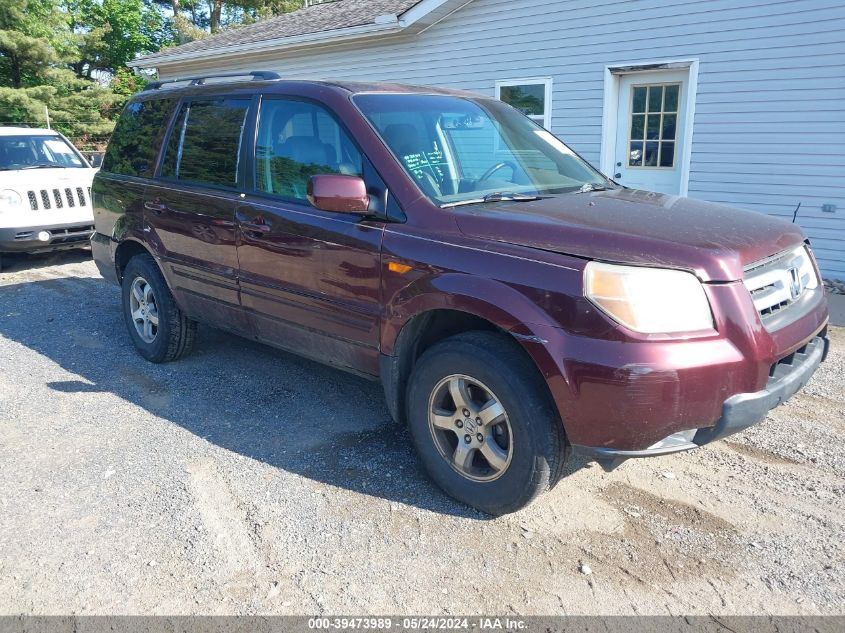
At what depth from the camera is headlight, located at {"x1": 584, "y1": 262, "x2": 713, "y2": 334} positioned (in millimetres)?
2713

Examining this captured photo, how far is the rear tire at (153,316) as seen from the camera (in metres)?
5.15

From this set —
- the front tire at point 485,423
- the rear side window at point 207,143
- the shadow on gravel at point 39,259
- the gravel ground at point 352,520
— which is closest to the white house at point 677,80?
the gravel ground at point 352,520

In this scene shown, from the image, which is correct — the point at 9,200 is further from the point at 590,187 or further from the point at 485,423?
the point at 485,423

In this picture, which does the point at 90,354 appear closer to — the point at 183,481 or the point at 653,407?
the point at 183,481

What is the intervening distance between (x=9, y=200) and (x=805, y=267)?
9.00 metres

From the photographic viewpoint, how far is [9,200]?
8.82m

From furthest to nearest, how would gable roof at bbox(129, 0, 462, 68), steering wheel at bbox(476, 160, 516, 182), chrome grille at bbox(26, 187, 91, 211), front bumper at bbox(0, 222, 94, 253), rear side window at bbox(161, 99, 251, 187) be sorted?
gable roof at bbox(129, 0, 462, 68)
chrome grille at bbox(26, 187, 91, 211)
front bumper at bbox(0, 222, 94, 253)
rear side window at bbox(161, 99, 251, 187)
steering wheel at bbox(476, 160, 516, 182)

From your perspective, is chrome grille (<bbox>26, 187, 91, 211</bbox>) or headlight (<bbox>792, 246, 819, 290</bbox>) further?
chrome grille (<bbox>26, 187, 91, 211</bbox>)

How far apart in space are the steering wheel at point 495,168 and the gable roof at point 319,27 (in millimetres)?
7627

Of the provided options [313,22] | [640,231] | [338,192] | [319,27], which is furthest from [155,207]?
[313,22]

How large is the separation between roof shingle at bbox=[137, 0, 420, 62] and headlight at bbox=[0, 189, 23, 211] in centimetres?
606

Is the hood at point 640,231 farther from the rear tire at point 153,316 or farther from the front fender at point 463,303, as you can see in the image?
the rear tire at point 153,316

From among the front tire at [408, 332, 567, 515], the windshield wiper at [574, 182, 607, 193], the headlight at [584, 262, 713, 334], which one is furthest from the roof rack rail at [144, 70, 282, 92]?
the headlight at [584, 262, 713, 334]

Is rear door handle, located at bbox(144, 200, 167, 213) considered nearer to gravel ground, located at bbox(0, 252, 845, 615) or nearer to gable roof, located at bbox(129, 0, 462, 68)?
gravel ground, located at bbox(0, 252, 845, 615)
